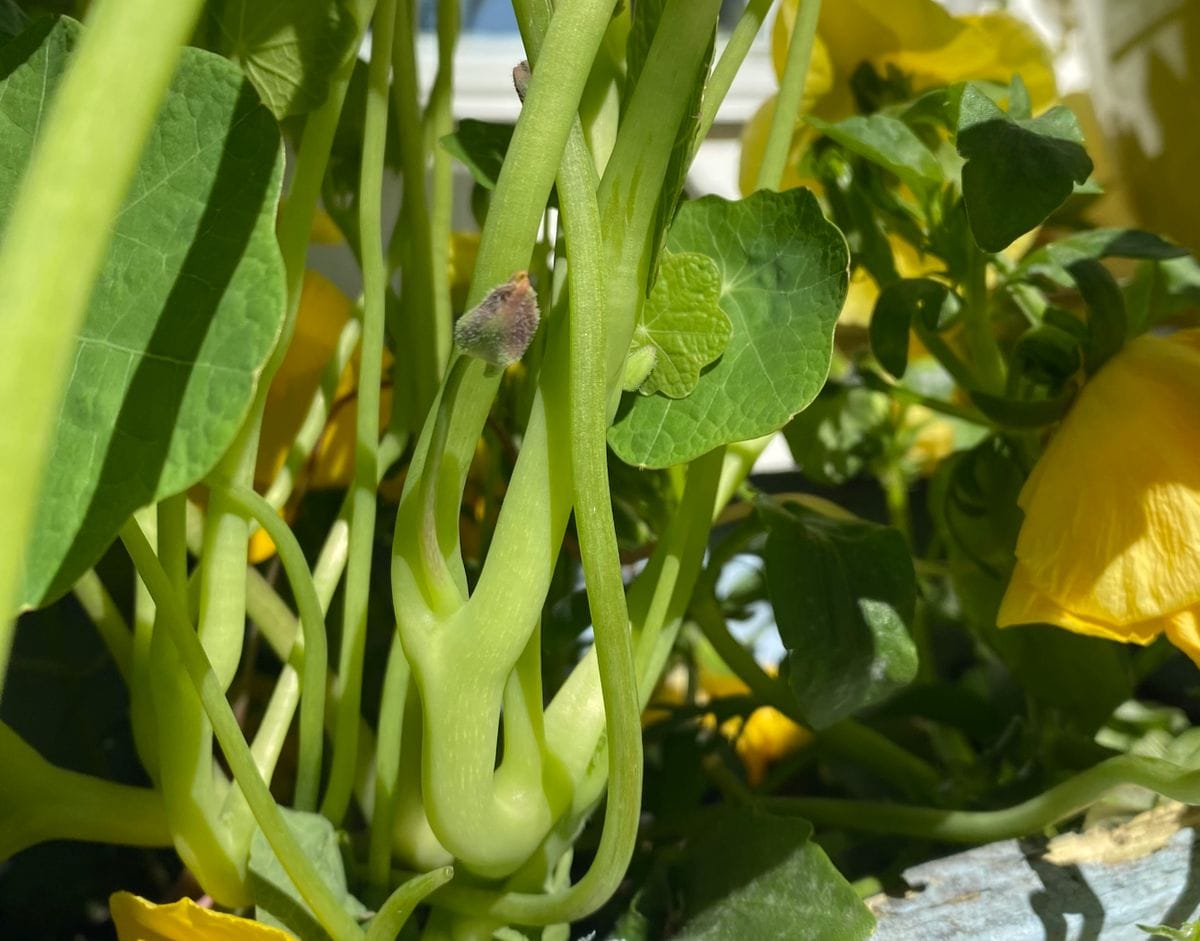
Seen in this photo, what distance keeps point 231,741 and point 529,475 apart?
75 mm

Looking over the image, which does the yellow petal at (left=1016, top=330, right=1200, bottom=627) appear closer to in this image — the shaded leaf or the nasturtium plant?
the nasturtium plant

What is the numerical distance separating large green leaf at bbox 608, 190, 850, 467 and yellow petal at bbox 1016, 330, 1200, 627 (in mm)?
89

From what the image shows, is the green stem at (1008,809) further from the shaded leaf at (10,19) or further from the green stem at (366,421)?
the shaded leaf at (10,19)

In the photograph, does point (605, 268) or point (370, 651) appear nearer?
point (605, 268)

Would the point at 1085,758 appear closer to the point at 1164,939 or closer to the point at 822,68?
the point at 1164,939

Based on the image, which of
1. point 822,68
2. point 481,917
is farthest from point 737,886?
point 822,68

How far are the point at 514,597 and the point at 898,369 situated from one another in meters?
0.16

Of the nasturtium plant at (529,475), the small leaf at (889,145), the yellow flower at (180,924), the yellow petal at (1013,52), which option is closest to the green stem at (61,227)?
the nasturtium plant at (529,475)

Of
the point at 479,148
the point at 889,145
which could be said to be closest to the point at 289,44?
the point at 479,148

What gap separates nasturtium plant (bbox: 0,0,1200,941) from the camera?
16 centimetres

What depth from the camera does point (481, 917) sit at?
215 millimetres

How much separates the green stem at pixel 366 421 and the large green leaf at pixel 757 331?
6 cm

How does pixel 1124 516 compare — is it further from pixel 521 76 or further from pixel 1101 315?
pixel 521 76

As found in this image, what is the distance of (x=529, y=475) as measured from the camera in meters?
0.20
